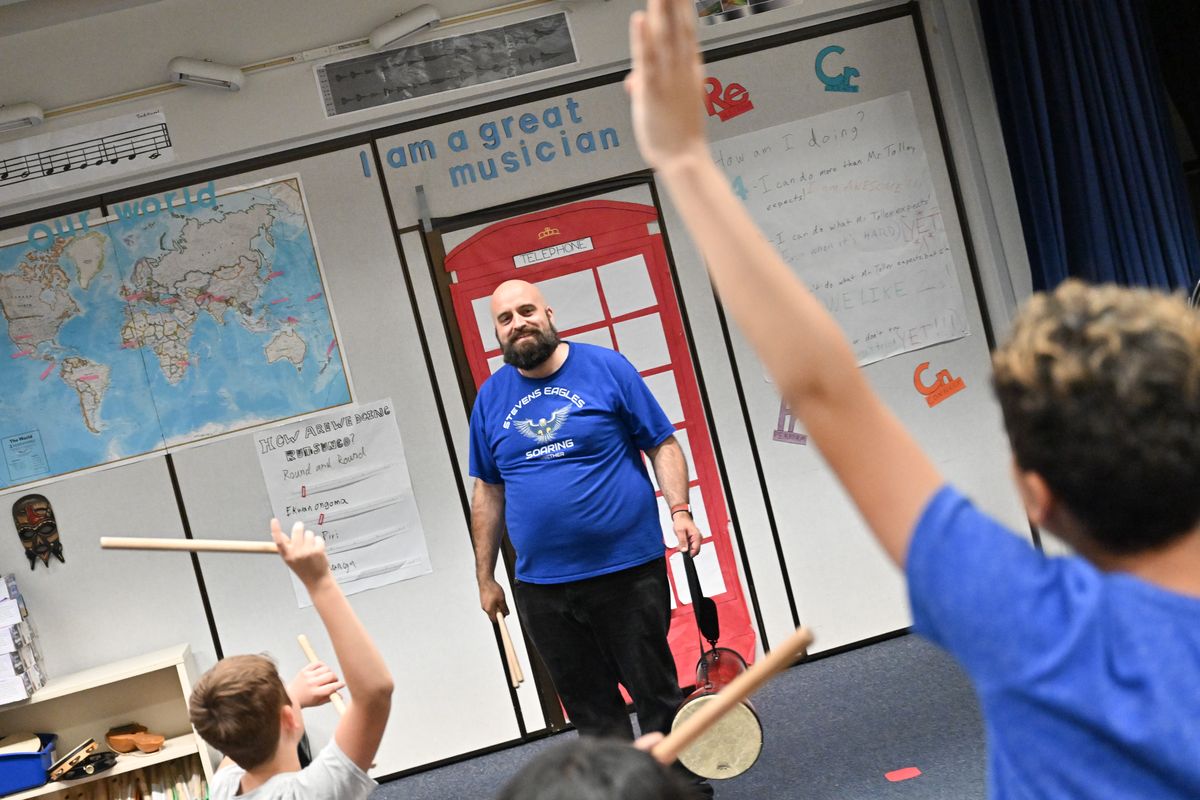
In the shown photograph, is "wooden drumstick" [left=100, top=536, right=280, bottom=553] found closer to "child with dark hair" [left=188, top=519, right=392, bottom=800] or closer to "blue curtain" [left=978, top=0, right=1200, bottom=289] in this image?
"child with dark hair" [left=188, top=519, right=392, bottom=800]

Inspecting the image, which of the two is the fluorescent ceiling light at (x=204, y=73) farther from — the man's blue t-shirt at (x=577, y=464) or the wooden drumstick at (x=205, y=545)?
the wooden drumstick at (x=205, y=545)

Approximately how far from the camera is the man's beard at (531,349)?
3.04 m

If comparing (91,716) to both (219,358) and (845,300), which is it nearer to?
(219,358)

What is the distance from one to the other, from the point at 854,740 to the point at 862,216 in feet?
6.46

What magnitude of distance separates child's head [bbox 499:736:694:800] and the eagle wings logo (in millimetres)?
2183

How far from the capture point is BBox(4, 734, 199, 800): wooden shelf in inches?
139

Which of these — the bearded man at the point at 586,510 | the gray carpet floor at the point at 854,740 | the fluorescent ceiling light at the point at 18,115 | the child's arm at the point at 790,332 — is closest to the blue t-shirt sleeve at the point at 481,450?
the bearded man at the point at 586,510

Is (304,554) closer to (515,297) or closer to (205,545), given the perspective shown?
(205,545)

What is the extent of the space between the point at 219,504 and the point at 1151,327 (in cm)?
371

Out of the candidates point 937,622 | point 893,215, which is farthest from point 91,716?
point 937,622

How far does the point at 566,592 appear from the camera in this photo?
2.96 meters

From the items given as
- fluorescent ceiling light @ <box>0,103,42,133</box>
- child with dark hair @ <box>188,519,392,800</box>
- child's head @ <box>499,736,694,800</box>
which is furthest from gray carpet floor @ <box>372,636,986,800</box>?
fluorescent ceiling light @ <box>0,103,42,133</box>

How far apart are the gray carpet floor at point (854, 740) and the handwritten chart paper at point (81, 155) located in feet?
8.04

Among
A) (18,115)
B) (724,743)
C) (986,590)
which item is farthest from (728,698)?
(18,115)
